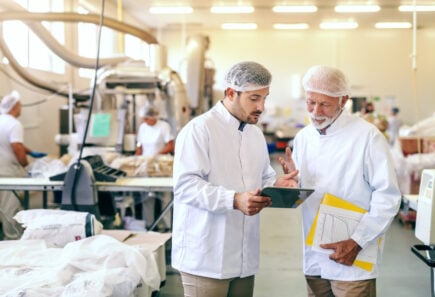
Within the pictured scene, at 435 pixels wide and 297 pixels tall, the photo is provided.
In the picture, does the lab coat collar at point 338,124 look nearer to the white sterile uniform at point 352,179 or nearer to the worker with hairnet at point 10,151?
the white sterile uniform at point 352,179

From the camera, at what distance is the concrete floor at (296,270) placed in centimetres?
352

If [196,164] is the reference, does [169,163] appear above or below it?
below

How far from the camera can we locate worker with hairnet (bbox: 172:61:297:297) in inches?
65.8

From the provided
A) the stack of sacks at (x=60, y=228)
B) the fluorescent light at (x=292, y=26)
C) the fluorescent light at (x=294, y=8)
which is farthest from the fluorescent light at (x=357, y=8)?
the stack of sacks at (x=60, y=228)

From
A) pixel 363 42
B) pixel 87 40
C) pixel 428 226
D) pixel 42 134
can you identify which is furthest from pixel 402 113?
pixel 428 226

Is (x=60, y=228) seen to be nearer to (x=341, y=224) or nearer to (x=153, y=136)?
(x=341, y=224)

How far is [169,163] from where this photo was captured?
13.0 ft

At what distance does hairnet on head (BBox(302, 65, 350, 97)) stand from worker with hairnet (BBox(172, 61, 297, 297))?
6.5 inches

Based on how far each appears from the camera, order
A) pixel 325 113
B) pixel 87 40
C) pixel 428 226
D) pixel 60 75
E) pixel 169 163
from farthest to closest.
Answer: pixel 87 40 → pixel 60 75 → pixel 169 163 → pixel 428 226 → pixel 325 113

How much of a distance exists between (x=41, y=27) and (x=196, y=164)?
12.1ft

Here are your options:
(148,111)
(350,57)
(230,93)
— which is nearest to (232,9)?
(350,57)

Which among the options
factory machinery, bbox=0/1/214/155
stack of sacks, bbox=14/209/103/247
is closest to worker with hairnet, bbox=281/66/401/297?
stack of sacks, bbox=14/209/103/247

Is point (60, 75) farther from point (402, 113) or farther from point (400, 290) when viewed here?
point (402, 113)

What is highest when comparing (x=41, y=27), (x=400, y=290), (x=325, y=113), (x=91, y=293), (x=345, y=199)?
(x=41, y=27)
